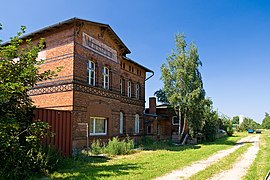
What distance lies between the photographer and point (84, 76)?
586 inches

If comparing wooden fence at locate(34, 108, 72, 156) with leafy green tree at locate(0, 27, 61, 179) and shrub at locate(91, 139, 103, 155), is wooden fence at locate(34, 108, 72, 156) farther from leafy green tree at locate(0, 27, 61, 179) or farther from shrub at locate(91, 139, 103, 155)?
shrub at locate(91, 139, 103, 155)

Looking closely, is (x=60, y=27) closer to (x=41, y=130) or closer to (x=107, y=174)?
(x=41, y=130)

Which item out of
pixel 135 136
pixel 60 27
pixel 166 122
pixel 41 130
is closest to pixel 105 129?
pixel 135 136

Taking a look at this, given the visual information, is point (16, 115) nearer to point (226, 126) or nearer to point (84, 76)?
point (84, 76)

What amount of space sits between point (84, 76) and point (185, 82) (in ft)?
35.8

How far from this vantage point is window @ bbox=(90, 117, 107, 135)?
15.6 m

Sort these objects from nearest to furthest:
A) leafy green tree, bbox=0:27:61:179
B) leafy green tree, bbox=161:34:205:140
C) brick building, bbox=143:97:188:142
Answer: leafy green tree, bbox=0:27:61:179, leafy green tree, bbox=161:34:205:140, brick building, bbox=143:97:188:142

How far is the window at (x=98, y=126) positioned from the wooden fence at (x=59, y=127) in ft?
13.7

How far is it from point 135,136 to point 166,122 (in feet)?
30.2

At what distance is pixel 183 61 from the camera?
2309 cm

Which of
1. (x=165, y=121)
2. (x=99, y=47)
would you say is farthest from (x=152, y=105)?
(x=99, y=47)

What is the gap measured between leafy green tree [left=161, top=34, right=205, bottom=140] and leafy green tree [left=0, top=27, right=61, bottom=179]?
1599cm

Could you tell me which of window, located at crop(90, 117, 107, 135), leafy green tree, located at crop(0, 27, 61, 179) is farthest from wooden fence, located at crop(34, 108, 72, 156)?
window, located at crop(90, 117, 107, 135)

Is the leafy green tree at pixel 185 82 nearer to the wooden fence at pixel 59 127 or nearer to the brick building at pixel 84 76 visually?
the brick building at pixel 84 76
